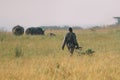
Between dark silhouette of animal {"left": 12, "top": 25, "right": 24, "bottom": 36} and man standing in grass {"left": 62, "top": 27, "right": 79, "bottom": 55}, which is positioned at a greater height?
man standing in grass {"left": 62, "top": 27, "right": 79, "bottom": 55}

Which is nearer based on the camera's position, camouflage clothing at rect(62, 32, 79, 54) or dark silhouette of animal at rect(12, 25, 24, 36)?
camouflage clothing at rect(62, 32, 79, 54)

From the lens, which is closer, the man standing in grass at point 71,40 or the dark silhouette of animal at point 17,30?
the man standing in grass at point 71,40

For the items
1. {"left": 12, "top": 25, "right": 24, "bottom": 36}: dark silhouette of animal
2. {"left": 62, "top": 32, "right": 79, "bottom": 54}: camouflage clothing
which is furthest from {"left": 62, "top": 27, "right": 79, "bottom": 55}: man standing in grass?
{"left": 12, "top": 25, "right": 24, "bottom": 36}: dark silhouette of animal

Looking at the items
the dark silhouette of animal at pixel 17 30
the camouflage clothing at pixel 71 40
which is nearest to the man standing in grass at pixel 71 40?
the camouflage clothing at pixel 71 40

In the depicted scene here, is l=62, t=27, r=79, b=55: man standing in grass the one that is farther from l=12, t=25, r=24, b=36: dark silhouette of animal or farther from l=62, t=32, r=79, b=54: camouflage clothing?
l=12, t=25, r=24, b=36: dark silhouette of animal

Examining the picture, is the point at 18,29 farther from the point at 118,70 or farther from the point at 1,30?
the point at 118,70

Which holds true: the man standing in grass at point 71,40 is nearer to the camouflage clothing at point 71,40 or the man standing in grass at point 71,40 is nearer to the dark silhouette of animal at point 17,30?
the camouflage clothing at point 71,40

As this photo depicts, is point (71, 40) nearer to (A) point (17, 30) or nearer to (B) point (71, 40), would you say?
(B) point (71, 40)

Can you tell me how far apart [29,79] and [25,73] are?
1.08 meters

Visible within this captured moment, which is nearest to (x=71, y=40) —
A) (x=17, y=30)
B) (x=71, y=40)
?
(x=71, y=40)

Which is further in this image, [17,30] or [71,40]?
[17,30]

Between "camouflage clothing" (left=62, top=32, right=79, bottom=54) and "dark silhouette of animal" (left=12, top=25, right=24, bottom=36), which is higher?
"camouflage clothing" (left=62, top=32, right=79, bottom=54)

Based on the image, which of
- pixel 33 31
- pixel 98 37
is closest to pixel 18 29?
pixel 33 31

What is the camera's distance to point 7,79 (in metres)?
10.6
